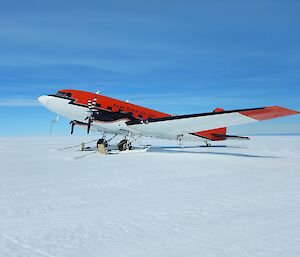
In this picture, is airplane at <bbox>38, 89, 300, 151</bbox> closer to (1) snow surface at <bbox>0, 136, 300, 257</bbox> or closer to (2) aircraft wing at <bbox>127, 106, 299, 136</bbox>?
(2) aircraft wing at <bbox>127, 106, 299, 136</bbox>

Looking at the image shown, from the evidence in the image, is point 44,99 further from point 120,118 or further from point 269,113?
point 269,113

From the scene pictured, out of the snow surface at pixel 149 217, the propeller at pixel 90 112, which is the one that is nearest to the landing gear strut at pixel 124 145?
A: the propeller at pixel 90 112

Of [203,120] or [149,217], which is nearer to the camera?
[149,217]

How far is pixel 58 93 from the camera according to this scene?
22.5 m

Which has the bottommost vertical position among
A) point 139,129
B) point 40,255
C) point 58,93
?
point 40,255

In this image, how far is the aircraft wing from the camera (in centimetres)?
1768

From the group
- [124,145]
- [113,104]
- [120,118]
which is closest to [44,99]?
[113,104]

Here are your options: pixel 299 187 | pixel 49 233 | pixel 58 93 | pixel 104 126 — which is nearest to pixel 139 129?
pixel 104 126

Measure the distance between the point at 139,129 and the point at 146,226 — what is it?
61.7ft

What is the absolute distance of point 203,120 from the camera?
67.5ft

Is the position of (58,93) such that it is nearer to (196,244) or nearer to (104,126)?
(104,126)

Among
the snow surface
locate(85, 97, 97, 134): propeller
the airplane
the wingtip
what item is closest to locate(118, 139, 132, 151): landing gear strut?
the airplane

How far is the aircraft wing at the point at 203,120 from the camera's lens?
17.7 m

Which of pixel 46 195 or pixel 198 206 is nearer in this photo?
pixel 198 206
